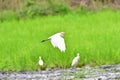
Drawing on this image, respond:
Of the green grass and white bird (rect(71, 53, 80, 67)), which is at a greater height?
the green grass

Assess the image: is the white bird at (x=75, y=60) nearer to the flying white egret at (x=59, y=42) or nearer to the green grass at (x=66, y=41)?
the green grass at (x=66, y=41)

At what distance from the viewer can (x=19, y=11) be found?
12695 mm

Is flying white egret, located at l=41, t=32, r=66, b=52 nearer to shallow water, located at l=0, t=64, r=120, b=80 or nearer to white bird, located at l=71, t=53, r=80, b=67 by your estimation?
white bird, located at l=71, t=53, r=80, b=67

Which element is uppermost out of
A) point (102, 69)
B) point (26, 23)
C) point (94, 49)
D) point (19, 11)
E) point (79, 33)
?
point (19, 11)

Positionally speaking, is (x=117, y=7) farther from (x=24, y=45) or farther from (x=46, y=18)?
(x=24, y=45)

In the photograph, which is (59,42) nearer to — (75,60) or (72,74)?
(75,60)

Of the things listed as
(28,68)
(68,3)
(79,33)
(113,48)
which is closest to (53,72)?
(28,68)

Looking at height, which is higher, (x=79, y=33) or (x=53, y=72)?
(x=79, y=33)

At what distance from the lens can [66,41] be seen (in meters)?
8.40

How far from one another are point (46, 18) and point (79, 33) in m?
2.61

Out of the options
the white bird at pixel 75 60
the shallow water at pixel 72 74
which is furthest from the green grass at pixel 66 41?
the shallow water at pixel 72 74

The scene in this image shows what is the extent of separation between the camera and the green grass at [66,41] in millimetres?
7395

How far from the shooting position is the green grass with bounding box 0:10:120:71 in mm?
7395

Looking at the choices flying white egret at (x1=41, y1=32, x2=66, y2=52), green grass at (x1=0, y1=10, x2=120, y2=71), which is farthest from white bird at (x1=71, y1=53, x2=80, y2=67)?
flying white egret at (x1=41, y1=32, x2=66, y2=52)
